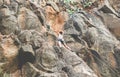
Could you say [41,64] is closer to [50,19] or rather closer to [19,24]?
[19,24]

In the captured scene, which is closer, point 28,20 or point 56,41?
point 56,41

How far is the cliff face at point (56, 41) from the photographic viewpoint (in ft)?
57.8

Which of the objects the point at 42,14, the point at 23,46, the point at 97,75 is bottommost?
the point at 97,75

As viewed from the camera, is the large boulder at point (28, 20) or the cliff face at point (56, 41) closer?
the cliff face at point (56, 41)

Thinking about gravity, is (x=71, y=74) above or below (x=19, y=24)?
below

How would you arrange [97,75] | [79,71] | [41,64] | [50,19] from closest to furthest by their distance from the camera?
[41,64], [79,71], [97,75], [50,19]

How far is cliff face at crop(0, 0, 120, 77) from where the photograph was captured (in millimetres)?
17609

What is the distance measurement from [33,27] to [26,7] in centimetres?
236

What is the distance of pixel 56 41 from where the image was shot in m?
20.2

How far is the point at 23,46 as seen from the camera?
17.8 meters

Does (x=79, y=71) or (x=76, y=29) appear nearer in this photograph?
(x=79, y=71)

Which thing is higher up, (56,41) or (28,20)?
(28,20)

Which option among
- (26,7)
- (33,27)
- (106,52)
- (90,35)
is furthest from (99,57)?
(26,7)

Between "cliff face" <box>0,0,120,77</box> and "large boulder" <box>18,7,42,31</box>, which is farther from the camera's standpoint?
"large boulder" <box>18,7,42,31</box>
